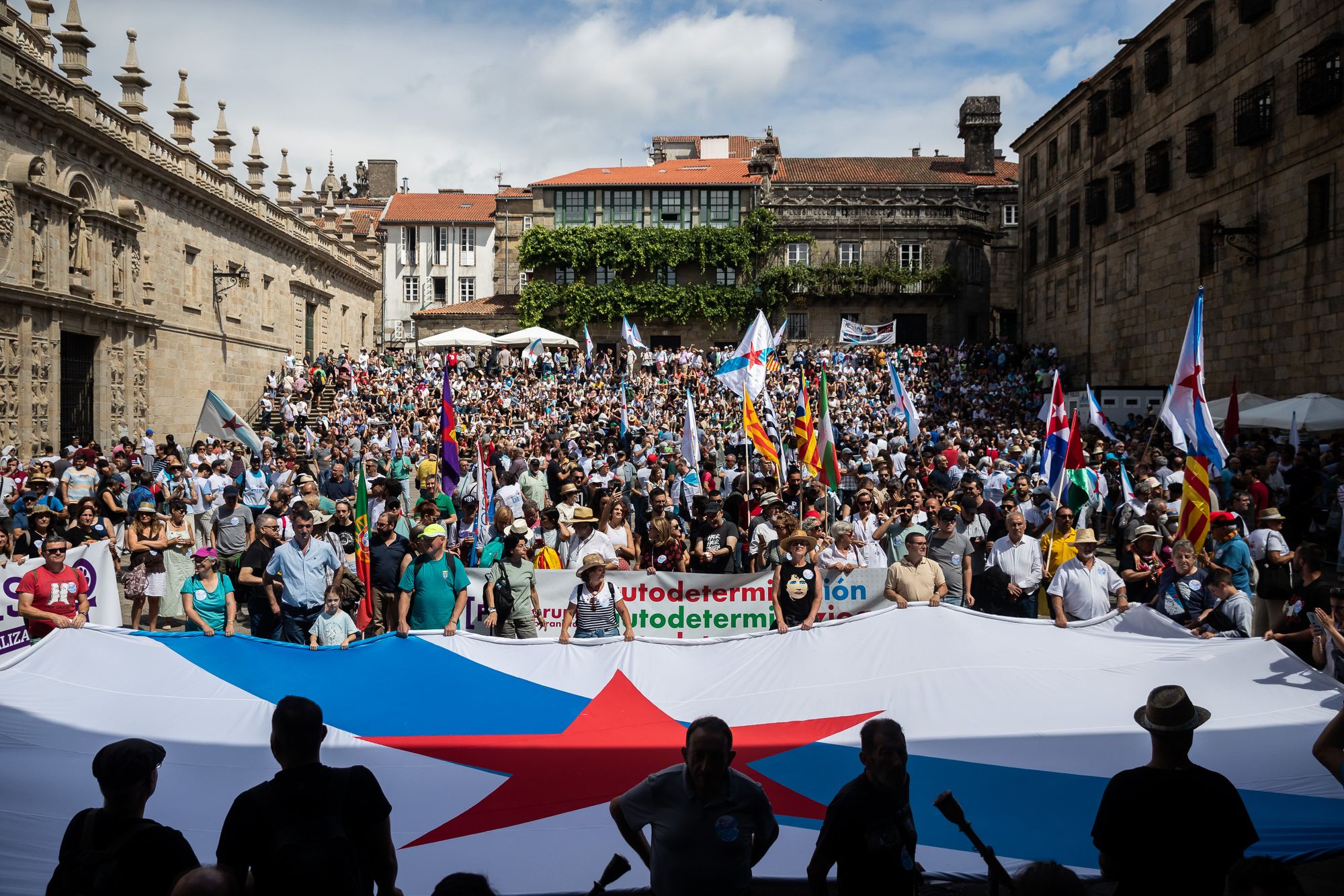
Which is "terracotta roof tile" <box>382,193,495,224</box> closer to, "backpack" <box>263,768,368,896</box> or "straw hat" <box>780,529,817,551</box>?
"straw hat" <box>780,529,817,551</box>

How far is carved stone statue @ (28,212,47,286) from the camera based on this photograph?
21.2m

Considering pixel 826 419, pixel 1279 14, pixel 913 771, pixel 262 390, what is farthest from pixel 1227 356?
pixel 262 390

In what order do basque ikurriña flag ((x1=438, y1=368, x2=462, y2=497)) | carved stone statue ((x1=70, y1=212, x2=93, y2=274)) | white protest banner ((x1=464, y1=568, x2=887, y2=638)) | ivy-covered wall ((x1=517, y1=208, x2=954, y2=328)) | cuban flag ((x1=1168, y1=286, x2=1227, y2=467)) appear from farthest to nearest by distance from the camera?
1. ivy-covered wall ((x1=517, y1=208, x2=954, y2=328))
2. carved stone statue ((x1=70, y1=212, x2=93, y2=274))
3. basque ikurriña flag ((x1=438, y1=368, x2=462, y2=497))
4. cuban flag ((x1=1168, y1=286, x2=1227, y2=467))
5. white protest banner ((x1=464, y1=568, x2=887, y2=638))

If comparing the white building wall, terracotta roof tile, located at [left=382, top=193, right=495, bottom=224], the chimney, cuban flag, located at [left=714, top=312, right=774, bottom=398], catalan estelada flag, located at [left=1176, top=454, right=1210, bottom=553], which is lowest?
catalan estelada flag, located at [left=1176, top=454, right=1210, bottom=553]

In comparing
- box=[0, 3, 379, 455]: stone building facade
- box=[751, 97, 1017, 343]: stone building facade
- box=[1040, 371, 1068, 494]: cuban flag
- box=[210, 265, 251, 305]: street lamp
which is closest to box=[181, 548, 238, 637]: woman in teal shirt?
box=[1040, 371, 1068, 494]: cuban flag

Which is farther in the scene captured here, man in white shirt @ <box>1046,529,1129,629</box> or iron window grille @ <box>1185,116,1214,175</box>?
iron window grille @ <box>1185,116,1214,175</box>

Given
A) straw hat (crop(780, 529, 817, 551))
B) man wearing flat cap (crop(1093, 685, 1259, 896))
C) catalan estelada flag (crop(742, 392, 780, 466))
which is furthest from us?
catalan estelada flag (crop(742, 392, 780, 466))

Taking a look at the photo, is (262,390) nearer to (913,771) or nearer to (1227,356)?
(1227,356)

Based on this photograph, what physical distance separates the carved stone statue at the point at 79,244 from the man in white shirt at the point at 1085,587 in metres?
23.6

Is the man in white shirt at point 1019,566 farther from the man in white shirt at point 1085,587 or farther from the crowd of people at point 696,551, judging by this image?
the man in white shirt at point 1085,587

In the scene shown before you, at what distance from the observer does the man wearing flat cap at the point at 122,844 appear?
3029mm

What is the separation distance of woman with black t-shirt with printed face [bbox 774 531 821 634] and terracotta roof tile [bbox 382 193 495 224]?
49694 millimetres

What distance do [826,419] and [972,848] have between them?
7535 millimetres

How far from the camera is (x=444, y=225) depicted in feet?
181
